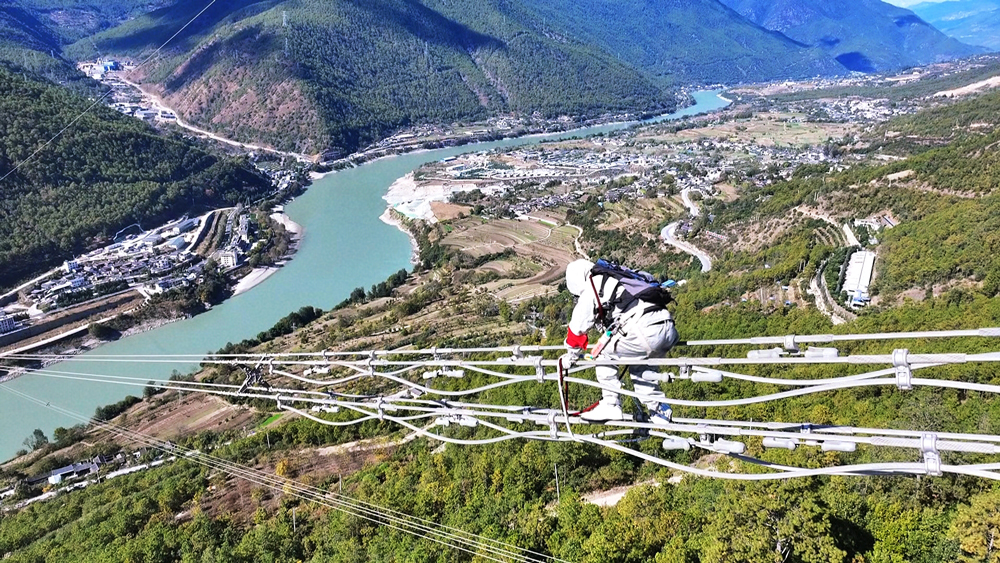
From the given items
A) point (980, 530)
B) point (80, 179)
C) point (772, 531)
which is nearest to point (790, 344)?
point (772, 531)

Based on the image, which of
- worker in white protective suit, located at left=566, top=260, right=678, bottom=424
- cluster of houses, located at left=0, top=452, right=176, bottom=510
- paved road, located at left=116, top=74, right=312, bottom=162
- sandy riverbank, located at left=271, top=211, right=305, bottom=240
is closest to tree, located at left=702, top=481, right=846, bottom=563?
worker in white protective suit, located at left=566, top=260, right=678, bottom=424

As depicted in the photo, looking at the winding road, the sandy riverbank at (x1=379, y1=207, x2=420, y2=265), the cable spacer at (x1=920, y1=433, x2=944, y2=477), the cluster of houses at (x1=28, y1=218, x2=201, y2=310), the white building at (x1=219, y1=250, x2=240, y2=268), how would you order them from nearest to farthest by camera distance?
1. the cable spacer at (x1=920, y1=433, x2=944, y2=477)
2. the cluster of houses at (x1=28, y1=218, x2=201, y2=310)
3. the winding road
4. the white building at (x1=219, y1=250, x2=240, y2=268)
5. the sandy riverbank at (x1=379, y1=207, x2=420, y2=265)

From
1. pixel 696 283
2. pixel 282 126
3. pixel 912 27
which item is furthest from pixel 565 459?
pixel 912 27

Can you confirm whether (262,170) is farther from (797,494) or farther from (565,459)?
(797,494)

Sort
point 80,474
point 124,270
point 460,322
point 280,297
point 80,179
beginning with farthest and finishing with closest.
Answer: point 80,179
point 280,297
point 124,270
point 460,322
point 80,474

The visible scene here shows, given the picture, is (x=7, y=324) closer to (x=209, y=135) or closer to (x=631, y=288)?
(x=631, y=288)

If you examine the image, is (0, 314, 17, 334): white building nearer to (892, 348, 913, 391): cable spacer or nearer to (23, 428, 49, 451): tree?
(23, 428, 49, 451): tree
